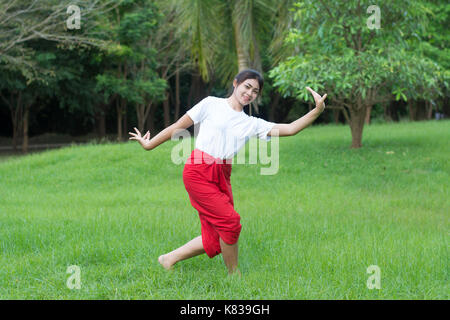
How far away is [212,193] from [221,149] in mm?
353

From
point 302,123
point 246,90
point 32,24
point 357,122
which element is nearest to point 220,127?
point 246,90

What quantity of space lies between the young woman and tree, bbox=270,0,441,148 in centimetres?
691

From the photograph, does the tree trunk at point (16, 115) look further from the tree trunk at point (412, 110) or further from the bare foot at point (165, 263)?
the tree trunk at point (412, 110)

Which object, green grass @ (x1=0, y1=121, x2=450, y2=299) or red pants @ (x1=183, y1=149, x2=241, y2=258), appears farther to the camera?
green grass @ (x1=0, y1=121, x2=450, y2=299)

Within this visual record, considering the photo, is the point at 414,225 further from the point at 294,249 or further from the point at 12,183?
the point at 12,183

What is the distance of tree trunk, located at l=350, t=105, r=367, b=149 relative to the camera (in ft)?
42.9

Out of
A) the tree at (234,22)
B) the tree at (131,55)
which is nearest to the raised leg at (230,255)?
the tree at (234,22)

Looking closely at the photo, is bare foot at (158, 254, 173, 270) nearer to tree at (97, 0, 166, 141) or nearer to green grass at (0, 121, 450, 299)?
green grass at (0, 121, 450, 299)

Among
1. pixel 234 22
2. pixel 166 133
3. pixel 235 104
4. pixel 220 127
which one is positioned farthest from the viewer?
pixel 234 22

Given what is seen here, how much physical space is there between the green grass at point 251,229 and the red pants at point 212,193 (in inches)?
18.5

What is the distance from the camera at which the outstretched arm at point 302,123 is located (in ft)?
12.9

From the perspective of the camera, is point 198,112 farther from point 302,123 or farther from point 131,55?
point 131,55

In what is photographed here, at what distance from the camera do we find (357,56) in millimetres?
11523

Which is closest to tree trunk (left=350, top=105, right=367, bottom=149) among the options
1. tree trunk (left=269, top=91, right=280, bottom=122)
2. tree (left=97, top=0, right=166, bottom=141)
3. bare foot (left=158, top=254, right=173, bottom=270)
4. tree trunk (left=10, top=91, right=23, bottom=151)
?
tree (left=97, top=0, right=166, bottom=141)
